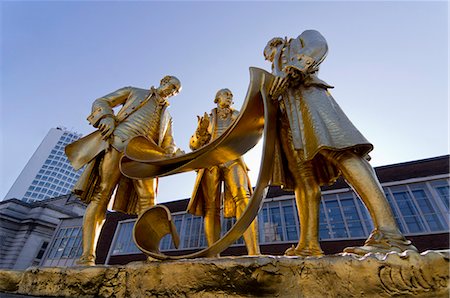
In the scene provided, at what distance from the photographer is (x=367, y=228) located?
1128 cm

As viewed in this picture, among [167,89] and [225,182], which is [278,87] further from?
[167,89]

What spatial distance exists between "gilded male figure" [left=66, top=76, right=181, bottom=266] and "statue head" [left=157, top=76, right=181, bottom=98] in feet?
0.05

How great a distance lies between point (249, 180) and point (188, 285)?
6.94 feet

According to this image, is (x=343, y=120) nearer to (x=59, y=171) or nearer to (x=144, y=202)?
(x=144, y=202)

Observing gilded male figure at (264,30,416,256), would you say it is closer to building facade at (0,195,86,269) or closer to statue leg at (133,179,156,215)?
statue leg at (133,179,156,215)

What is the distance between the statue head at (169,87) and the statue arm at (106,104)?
51 centimetres

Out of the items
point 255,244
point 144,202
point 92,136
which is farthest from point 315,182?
point 92,136

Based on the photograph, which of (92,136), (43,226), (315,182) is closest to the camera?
(315,182)

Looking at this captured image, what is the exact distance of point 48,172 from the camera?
5994 cm

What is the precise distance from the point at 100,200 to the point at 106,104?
1305mm

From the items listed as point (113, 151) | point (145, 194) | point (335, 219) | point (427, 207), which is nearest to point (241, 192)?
point (145, 194)

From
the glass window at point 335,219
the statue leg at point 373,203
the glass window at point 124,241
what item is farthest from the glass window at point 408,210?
the glass window at point 124,241

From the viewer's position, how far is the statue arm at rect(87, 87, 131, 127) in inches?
124

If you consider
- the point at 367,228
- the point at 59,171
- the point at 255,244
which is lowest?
the point at 255,244
